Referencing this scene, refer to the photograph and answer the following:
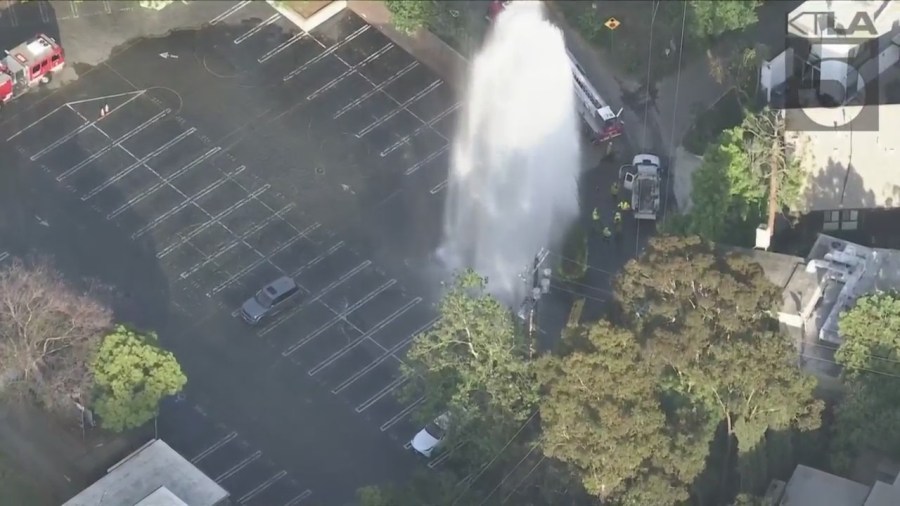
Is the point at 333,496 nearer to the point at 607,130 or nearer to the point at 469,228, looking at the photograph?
the point at 469,228

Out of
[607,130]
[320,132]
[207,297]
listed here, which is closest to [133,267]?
[207,297]

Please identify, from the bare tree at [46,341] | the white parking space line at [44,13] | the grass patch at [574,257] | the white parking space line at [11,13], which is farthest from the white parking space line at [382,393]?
the white parking space line at [11,13]

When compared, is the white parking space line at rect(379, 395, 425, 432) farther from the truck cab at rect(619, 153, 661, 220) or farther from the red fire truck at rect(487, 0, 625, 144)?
the red fire truck at rect(487, 0, 625, 144)

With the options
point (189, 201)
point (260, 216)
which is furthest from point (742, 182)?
point (189, 201)

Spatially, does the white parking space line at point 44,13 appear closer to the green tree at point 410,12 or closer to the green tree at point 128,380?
the green tree at point 410,12

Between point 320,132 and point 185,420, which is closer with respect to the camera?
point 185,420

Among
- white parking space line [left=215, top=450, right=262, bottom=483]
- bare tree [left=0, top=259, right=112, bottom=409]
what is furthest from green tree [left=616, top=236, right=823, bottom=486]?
bare tree [left=0, top=259, right=112, bottom=409]
